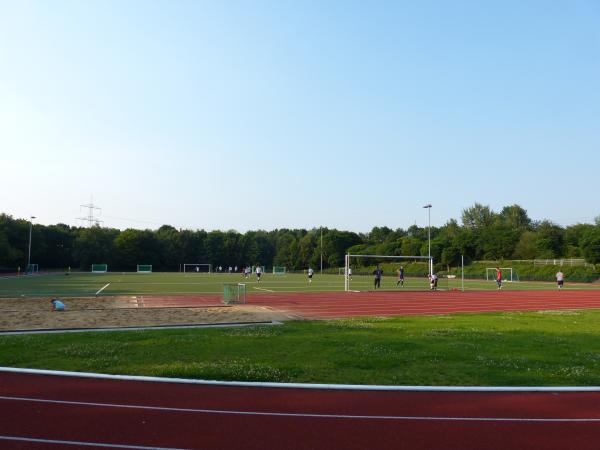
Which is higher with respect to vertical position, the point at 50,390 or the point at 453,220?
the point at 453,220

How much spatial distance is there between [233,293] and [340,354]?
15.0 meters

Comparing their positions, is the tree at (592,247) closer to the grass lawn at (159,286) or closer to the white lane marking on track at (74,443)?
the grass lawn at (159,286)

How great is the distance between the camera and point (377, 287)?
1598 inches

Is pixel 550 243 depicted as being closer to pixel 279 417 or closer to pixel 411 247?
pixel 411 247

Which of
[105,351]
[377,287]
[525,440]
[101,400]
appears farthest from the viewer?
[377,287]

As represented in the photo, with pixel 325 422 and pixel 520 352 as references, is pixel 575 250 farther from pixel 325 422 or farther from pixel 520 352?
pixel 325 422

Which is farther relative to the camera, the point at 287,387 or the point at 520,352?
the point at 520,352

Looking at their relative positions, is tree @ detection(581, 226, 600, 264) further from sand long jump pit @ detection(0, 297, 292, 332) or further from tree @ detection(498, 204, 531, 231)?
sand long jump pit @ detection(0, 297, 292, 332)

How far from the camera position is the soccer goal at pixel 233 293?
77.6 feet

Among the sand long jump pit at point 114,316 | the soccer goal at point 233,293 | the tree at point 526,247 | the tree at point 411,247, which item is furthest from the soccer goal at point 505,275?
the sand long jump pit at point 114,316

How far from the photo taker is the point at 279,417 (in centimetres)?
645

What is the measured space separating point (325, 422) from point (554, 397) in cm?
376

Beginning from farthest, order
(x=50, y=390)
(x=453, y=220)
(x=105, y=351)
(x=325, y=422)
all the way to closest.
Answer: (x=453, y=220) → (x=105, y=351) → (x=50, y=390) → (x=325, y=422)

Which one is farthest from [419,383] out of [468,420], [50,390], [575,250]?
[575,250]
